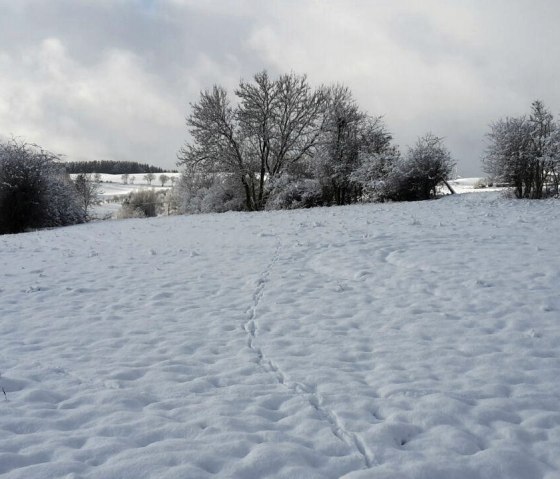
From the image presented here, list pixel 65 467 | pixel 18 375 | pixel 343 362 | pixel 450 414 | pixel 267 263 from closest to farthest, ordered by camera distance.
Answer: pixel 65 467, pixel 450 414, pixel 18 375, pixel 343 362, pixel 267 263

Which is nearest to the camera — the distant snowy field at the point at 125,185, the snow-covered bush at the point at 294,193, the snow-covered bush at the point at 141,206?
the snow-covered bush at the point at 294,193

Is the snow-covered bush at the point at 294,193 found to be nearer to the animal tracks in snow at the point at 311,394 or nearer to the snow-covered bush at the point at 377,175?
the snow-covered bush at the point at 377,175

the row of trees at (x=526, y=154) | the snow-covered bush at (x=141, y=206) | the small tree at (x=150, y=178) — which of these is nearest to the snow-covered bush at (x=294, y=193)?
the row of trees at (x=526, y=154)

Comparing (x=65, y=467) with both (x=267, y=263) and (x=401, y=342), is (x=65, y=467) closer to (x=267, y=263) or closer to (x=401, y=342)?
(x=401, y=342)

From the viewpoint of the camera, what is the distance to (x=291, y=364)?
5441mm

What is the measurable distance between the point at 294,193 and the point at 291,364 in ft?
Answer: 84.8

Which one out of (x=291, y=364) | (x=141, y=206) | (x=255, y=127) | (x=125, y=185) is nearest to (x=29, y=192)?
(x=255, y=127)

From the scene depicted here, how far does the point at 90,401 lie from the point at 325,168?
1088 inches

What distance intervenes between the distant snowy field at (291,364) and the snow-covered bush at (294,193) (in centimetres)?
1883

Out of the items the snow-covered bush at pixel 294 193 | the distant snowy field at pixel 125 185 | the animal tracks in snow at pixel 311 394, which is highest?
the distant snowy field at pixel 125 185

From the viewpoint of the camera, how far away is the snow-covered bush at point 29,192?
87.7 ft

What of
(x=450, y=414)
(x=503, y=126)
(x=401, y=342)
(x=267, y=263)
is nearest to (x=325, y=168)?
(x=503, y=126)

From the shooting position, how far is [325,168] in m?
30.8

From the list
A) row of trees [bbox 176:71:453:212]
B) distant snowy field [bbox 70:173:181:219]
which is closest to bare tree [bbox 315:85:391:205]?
row of trees [bbox 176:71:453:212]
